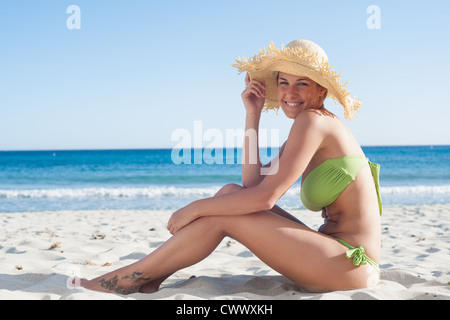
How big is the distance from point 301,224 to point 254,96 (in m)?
1.09

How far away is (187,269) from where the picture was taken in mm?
3580

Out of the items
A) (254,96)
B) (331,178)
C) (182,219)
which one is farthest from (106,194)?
(331,178)

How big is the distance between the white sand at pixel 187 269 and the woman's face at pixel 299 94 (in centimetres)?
119

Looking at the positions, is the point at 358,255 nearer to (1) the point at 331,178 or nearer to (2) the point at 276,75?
(1) the point at 331,178

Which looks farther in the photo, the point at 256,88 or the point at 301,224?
the point at 256,88

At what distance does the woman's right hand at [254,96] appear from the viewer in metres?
3.12

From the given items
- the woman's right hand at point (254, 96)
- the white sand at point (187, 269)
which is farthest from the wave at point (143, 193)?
the woman's right hand at point (254, 96)

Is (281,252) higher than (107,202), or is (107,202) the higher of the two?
(281,252)

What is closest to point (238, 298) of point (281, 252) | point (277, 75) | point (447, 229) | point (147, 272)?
point (281, 252)

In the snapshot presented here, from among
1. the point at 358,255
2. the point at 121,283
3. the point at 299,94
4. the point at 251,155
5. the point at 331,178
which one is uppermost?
the point at 299,94

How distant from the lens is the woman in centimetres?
244

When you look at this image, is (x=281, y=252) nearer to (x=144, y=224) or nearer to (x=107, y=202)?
(x=144, y=224)

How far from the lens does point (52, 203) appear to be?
1185cm
